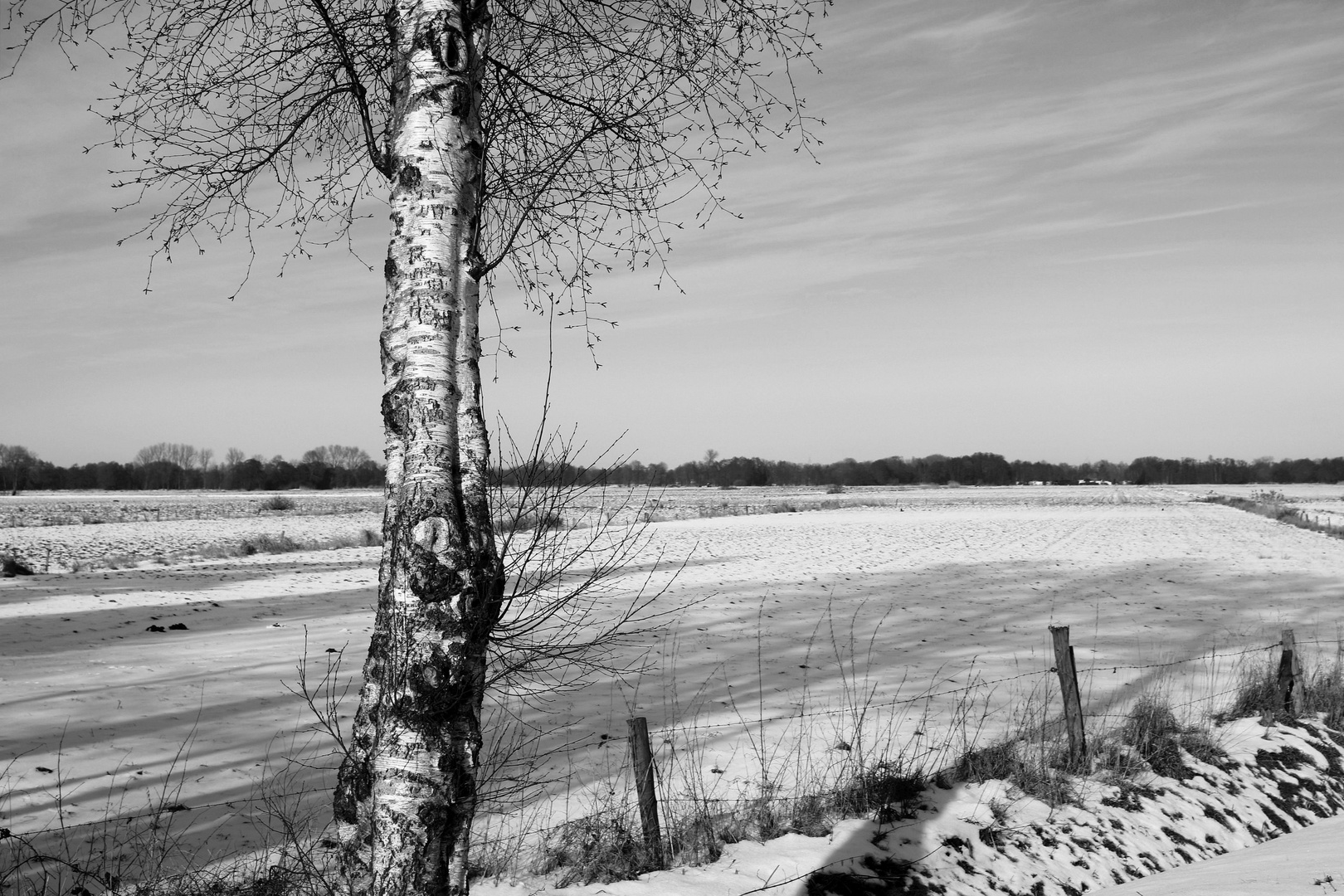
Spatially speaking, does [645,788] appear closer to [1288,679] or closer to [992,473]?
[1288,679]

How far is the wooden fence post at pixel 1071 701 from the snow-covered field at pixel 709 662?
752 mm

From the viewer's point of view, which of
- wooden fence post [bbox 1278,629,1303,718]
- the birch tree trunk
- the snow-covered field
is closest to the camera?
the birch tree trunk

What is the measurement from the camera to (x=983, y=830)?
239 inches

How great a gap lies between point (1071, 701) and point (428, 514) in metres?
5.75

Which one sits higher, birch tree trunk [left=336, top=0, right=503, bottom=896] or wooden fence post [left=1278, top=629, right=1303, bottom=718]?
birch tree trunk [left=336, top=0, right=503, bottom=896]

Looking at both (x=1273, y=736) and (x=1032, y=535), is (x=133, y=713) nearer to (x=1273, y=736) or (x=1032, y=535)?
(x=1273, y=736)

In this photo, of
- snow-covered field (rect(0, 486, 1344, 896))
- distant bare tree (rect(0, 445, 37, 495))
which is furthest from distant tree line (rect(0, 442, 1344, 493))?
snow-covered field (rect(0, 486, 1344, 896))

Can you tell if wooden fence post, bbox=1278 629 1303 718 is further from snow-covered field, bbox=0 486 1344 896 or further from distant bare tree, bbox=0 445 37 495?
distant bare tree, bbox=0 445 37 495

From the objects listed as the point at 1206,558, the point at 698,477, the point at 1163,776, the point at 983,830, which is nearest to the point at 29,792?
the point at 983,830

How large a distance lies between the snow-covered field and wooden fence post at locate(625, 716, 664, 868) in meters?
0.26

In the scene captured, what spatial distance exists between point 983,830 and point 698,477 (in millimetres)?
140225

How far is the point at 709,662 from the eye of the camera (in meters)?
11.4

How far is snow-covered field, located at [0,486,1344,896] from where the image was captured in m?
6.65

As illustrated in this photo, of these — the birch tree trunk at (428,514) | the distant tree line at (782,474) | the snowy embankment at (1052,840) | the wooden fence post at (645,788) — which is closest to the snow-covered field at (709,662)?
the snowy embankment at (1052,840)
